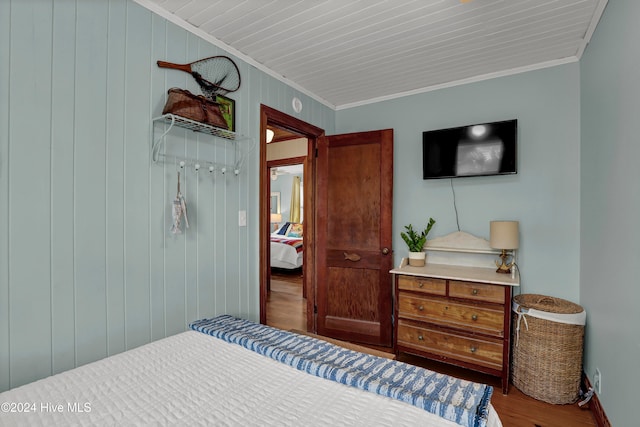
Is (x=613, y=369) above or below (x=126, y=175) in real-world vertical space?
below

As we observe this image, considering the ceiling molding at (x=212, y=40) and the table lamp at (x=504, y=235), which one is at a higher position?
the ceiling molding at (x=212, y=40)

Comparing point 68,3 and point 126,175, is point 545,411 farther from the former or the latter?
point 68,3

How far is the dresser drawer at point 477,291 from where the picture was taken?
2268 millimetres

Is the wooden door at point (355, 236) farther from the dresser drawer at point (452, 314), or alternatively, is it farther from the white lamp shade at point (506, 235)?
the white lamp shade at point (506, 235)

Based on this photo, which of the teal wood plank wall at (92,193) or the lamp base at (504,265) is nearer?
the teal wood plank wall at (92,193)

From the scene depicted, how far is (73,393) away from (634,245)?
231cm

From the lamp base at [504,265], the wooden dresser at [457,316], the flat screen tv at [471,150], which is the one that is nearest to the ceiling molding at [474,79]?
the flat screen tv at [471,150]

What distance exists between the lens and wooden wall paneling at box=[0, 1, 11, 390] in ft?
4.19

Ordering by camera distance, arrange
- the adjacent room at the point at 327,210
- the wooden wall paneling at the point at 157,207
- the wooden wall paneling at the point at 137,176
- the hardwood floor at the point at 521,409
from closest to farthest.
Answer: the adjacent room at the point at 327,210
the wooden wall paneling at the point at 137,176
the wooden wall paneling at the point at 157,207
the hardwood floor at the point at 521,409

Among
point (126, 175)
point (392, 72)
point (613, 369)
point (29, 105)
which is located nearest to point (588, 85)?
point (392, 72)

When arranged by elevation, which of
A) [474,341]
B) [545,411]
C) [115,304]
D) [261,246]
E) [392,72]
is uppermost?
[392,72]

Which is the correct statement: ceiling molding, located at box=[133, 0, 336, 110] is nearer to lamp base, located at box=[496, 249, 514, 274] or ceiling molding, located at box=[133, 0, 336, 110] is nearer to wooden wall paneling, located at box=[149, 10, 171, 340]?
wooden wall paneling, located at box=[149, 10, 171, 340]

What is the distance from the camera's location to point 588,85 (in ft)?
7.23

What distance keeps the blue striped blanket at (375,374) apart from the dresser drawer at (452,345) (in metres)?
1.35
